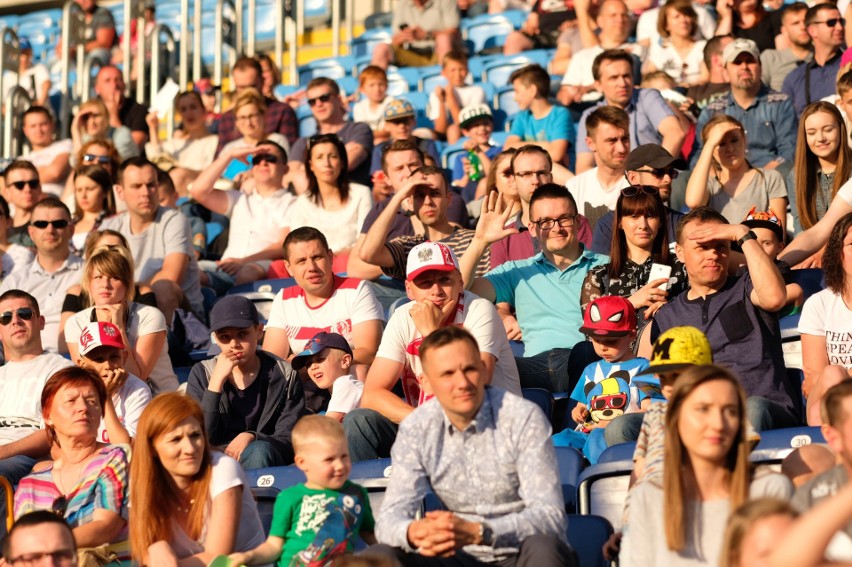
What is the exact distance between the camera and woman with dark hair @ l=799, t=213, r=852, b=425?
564cm

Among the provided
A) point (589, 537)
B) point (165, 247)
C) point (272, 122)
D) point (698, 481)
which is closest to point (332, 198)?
point (165, 247)

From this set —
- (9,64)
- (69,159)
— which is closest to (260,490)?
(69,159)

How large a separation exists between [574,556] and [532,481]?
0.26m

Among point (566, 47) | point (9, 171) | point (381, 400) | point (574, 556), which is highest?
point (566, 47)

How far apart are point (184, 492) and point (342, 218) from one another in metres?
3.95

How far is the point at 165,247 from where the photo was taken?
27.1 ft

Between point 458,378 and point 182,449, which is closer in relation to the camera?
point 458,378

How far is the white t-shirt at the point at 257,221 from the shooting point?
29.8 feet

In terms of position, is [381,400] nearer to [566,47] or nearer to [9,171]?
[9,171]

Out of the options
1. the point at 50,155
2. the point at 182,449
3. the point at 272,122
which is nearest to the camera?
the point at 182,449

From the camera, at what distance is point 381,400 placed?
5.88 m

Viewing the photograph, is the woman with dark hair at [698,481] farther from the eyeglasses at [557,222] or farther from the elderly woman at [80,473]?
the eyeglasses at [557,222]

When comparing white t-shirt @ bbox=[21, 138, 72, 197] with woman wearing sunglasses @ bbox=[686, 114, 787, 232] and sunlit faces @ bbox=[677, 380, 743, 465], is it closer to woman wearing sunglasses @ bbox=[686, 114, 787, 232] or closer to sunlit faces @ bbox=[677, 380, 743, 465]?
woman wearing sunglasses @ bbox=[686, 114, 787, 232]

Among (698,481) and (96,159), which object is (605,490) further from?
(96,159)
